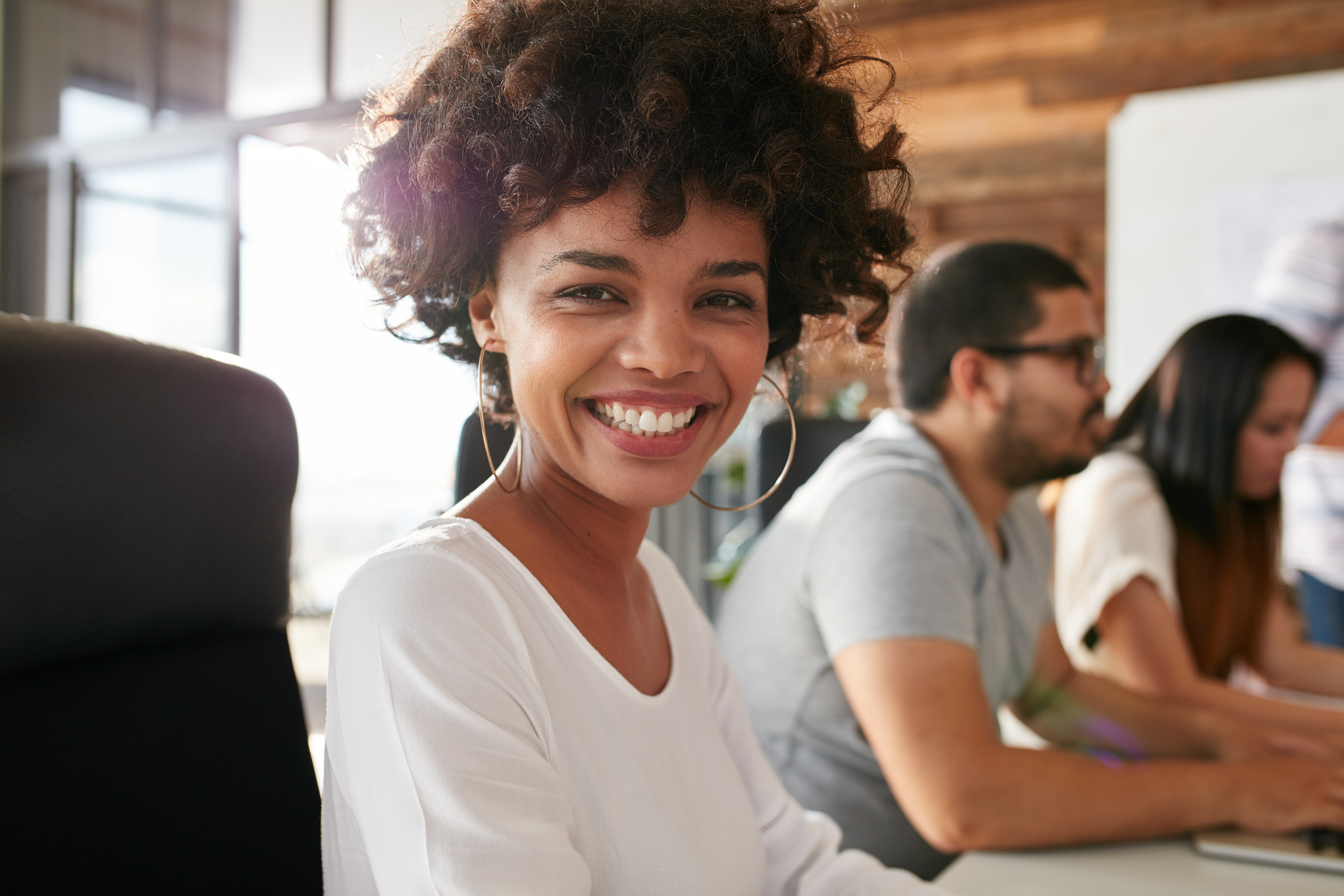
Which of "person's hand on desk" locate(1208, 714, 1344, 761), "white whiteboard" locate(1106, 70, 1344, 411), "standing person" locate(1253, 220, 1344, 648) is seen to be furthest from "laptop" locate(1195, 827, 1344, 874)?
"white whiteboard" locate(1106, 70, 1344, 411)

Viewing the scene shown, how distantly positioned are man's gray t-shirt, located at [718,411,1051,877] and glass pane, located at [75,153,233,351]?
3.56m

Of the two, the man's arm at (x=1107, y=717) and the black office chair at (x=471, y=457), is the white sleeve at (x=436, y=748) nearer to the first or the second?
the black office chair at (x=471, y=457)

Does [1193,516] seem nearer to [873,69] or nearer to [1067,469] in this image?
[1067,469]

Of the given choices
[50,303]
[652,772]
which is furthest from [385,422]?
[652,772]

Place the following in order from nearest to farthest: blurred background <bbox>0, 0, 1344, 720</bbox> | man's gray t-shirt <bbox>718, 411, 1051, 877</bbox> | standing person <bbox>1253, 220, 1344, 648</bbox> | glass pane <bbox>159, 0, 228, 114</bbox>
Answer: man's gray t-shirt <bbox>718, 411, 1051, 877</bbox>
standing person <bbox>1253, 220, 1344, 648</bbox>
blurred background <bbox>0, 0, 1344, 720</bbox>
glass pane <bbox>159, 0, 228, 114</bbox>

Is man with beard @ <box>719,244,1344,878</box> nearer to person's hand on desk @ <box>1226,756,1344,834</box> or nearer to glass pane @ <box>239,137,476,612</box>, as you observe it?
person's hand on desk @ <box>1226,756,1344,834</box>

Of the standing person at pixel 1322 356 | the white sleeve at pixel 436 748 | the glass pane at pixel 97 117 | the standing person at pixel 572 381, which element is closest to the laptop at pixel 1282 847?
the standing person at pixel 572 381

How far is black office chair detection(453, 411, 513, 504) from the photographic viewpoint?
3.82 feet

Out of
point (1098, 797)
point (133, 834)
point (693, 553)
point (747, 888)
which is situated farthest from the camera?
point (693, 553)

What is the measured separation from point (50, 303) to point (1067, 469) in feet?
16.1

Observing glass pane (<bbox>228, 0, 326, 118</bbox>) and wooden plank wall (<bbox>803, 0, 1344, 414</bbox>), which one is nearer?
wooden plank wall (<bbox>803, 0, 1344, 414</bbox>)

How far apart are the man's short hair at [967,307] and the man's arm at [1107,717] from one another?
521 millimetres

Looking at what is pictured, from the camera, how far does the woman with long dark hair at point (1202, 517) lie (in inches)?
71.7

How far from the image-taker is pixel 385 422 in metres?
4.48
